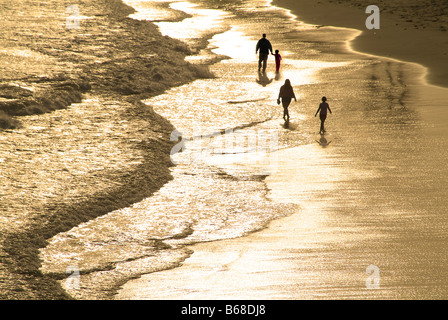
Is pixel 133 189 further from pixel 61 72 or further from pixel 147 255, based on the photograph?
pixel 61 72

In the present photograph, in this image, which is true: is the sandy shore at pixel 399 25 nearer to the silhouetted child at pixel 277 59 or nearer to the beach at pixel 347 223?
the silhouetted child at pixel 277 59

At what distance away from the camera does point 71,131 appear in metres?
17.8

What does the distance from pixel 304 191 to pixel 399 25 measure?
71.8 ft

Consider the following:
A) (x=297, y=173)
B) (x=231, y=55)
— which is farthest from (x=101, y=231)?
(x=231, y=55)

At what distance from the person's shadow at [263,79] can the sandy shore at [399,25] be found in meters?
5.41

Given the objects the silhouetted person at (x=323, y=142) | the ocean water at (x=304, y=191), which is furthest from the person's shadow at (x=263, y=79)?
the silhouetted person at (x=323, y=142)

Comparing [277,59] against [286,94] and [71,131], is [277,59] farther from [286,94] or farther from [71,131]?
[71,131]

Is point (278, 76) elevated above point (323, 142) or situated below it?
above

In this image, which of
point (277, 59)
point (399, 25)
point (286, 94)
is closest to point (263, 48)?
point (277, 59)

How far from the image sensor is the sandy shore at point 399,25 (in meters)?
25.9

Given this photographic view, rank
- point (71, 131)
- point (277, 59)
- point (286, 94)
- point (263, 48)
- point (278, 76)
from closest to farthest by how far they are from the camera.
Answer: point (71, 131), point (286, 94), point (278, 76), point (277, 59), point (263, 48)

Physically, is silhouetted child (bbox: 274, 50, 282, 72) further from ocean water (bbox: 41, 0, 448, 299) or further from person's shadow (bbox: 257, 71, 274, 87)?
ocean water (bbox: 41, 0, 448, 299)

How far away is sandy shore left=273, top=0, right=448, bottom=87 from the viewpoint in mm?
25941
